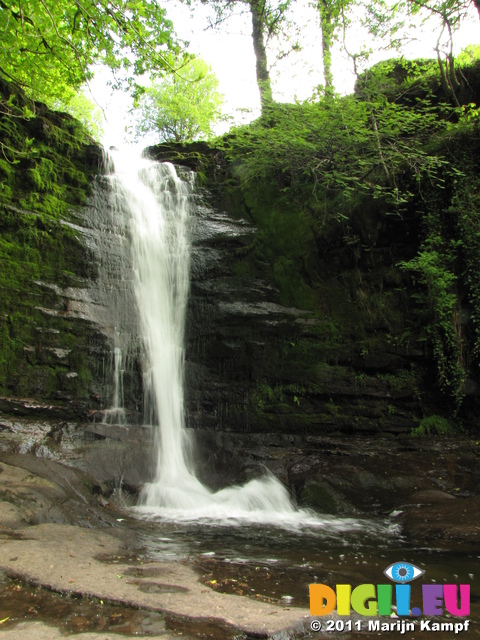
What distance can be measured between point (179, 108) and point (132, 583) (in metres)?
24.5

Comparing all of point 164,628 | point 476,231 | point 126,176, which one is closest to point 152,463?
point 164,628

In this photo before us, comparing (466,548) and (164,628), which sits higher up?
(164,628)

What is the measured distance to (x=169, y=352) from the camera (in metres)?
→ 9.02

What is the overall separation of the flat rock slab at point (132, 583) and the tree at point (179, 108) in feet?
75.6

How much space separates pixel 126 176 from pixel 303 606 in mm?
9895

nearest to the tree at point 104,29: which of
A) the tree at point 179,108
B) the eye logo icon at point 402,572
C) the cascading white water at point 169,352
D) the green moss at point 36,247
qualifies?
the green moss at point 36,247

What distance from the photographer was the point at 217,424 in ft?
28.5

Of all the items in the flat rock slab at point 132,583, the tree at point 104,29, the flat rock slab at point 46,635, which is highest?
the tree at point 104,29

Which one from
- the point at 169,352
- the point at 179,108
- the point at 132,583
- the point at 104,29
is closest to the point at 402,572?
the point at 132,583

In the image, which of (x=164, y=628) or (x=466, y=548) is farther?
(x=466, y=548)

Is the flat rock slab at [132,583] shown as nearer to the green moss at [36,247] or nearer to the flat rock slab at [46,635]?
the flat rock slab at [46,635]

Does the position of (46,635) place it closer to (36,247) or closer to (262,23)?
(36,247)

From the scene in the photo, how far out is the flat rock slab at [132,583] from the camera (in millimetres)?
2533

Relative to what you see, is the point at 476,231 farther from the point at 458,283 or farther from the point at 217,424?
the point at 217,424
